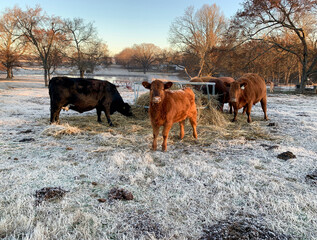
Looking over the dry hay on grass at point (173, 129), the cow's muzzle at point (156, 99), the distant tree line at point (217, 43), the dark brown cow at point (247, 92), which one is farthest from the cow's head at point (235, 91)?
the distant tree line at point (217, 43)

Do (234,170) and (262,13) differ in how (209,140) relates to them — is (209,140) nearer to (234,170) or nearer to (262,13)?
(234,170)

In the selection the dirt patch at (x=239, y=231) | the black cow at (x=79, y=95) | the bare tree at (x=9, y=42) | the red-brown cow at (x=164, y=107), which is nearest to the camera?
the dirt patch at (x=239, y=231)

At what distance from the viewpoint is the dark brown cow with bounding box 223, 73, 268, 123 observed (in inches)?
263

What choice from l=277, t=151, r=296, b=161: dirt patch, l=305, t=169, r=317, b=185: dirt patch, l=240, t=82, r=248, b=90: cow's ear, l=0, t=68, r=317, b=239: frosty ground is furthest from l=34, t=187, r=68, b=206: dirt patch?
l=240, t=82, r=248, b=90: cow's ear

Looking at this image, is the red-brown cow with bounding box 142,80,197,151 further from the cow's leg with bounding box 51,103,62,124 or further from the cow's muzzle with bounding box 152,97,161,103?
the cow's leg with bounding box 51,103,62,124

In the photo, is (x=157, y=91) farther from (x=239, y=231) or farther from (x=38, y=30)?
(x=38, y=30)

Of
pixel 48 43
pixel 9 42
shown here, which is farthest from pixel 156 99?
pixel 9 42

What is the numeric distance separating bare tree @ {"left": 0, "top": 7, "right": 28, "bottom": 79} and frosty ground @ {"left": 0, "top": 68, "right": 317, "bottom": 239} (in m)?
31.1

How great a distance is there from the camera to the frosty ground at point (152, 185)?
2043 millimetres

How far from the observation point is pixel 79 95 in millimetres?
6379

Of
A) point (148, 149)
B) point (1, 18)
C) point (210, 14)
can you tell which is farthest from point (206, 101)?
point (1, 18)

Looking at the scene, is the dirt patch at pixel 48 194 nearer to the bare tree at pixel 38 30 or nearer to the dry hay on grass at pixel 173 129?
the dry hay on grass at pixel 173 129

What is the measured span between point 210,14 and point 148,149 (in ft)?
123

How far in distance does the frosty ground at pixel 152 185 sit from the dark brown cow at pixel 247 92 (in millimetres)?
1950
